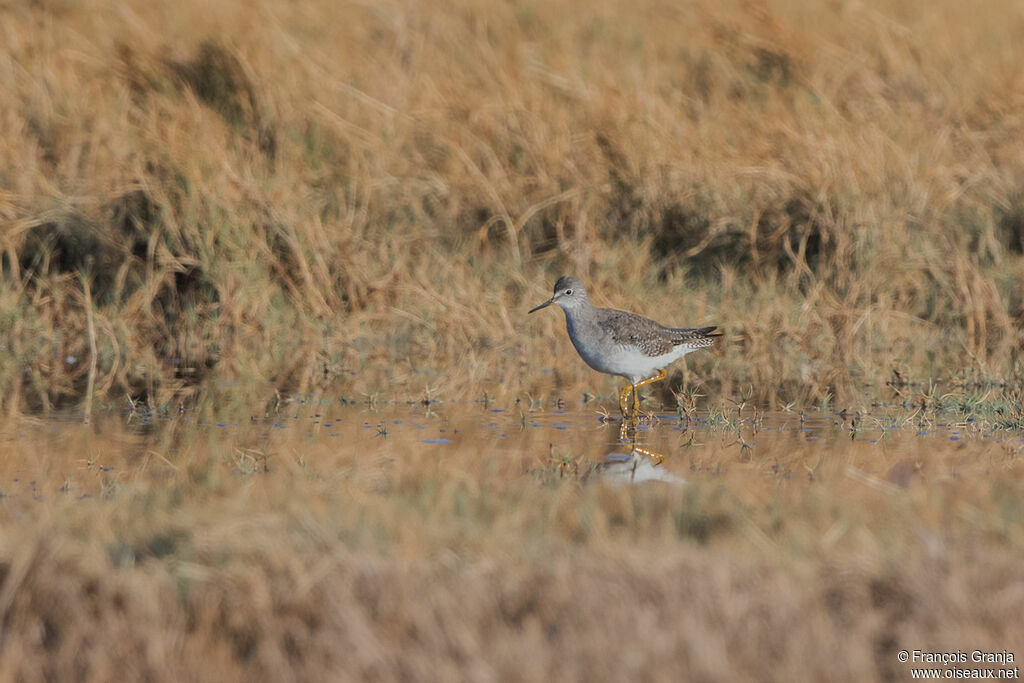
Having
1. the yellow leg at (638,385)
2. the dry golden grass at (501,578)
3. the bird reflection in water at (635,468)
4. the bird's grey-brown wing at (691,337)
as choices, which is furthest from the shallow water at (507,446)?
the bird's grey-brown wing at (691,337)

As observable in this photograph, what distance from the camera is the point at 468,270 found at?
1116 cm

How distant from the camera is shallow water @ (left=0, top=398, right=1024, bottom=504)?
6.42m

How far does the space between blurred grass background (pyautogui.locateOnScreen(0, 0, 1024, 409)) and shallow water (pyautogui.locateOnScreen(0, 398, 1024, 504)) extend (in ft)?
2.50

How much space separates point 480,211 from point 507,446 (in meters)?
4.83

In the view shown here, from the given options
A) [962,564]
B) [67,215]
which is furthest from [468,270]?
[962,564]

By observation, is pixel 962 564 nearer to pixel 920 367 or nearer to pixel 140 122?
pixel 920 367

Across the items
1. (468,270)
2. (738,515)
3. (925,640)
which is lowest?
(925,640)

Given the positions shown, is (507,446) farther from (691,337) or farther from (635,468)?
(691,337)

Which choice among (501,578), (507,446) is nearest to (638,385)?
(507,446)

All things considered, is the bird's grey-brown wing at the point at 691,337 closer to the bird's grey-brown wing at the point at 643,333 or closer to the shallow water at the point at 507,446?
the bird's grey-brown wing at the point at 643,333

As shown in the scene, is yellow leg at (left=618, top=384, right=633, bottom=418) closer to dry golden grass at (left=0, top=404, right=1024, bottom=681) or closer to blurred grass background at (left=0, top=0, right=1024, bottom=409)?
blurred grass background at (left=0, top=0, right=1024, bottom=409)

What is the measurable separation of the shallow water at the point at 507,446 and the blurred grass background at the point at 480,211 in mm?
762

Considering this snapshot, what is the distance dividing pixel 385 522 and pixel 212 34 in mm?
8835

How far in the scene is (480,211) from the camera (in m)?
11.7
